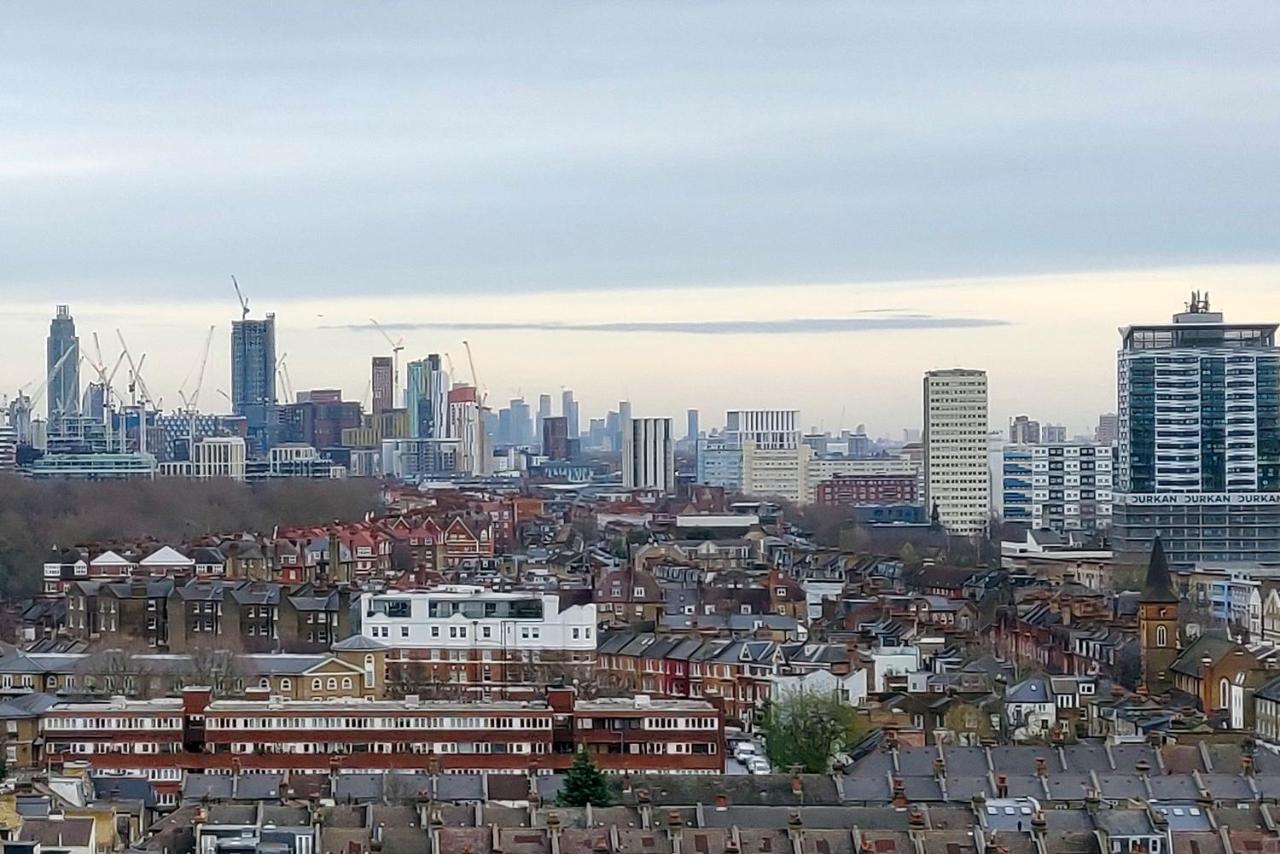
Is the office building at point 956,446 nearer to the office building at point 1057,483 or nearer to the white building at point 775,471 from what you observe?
the office building at point 1057,483

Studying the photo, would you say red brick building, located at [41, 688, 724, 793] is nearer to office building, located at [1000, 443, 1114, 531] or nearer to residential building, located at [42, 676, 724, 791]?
residential building, located at [42, 676, 724, 791]

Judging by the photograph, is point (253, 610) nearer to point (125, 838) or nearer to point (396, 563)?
point (396, 563)

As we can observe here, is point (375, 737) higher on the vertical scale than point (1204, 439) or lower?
lower

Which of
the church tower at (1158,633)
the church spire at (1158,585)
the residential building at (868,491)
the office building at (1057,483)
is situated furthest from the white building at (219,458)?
the church tower at (1158,633)

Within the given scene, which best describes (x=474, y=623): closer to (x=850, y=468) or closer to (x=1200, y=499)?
(x=1200, y=499)

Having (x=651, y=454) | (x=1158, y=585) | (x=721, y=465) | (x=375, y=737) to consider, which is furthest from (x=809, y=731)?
(x=721, y=465)

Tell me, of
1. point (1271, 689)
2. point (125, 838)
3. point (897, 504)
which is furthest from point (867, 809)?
point (897, 504)

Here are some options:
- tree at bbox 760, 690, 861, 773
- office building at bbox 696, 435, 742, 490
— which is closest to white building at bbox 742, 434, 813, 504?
office building at bbox 696, 435, 742, 490
